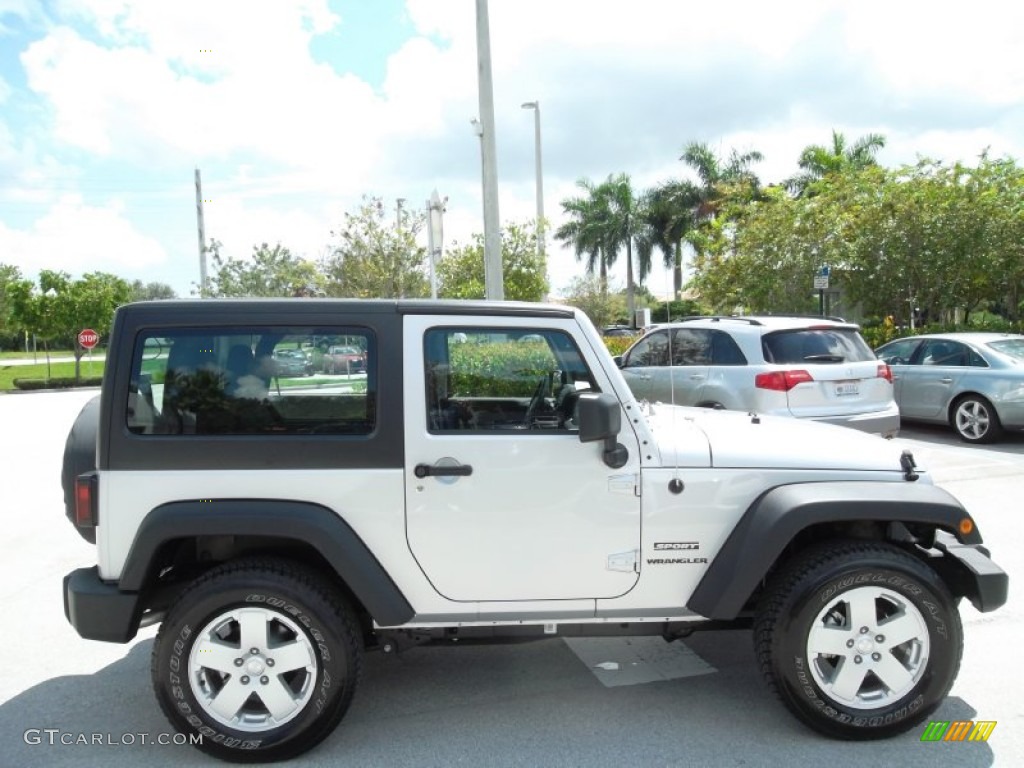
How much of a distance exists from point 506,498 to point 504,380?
55cm

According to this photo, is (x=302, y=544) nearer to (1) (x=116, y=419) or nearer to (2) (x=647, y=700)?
(1) (x=116, y=419)

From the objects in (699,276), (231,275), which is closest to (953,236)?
(699,276)

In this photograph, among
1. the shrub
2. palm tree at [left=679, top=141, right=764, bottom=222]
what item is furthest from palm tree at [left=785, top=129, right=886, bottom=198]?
the shrub

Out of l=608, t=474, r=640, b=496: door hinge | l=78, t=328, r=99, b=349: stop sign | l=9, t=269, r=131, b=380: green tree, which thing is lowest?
l=608, t=474, r=640, b=496: door hinge

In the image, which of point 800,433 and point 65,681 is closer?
point 800,433

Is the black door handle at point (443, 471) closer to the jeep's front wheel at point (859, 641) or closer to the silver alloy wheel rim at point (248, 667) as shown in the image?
the silver alloy wheel rim at point (248, 667)

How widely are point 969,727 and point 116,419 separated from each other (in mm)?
3736

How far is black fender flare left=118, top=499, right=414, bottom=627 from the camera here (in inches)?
118

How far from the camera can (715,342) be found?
8266 millimetres

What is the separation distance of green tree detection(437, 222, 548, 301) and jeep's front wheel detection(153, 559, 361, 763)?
57.5 ft

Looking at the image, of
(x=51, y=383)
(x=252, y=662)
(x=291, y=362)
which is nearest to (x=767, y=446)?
(x=291, y=362)

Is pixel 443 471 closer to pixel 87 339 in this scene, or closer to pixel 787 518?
pixel 787 518

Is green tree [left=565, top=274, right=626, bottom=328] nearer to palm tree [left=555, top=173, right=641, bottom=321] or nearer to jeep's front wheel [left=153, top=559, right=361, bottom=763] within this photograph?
palm tree [left=555, top=173, right=641, bottom=321]

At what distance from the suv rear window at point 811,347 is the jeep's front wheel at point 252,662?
587 centimetres
